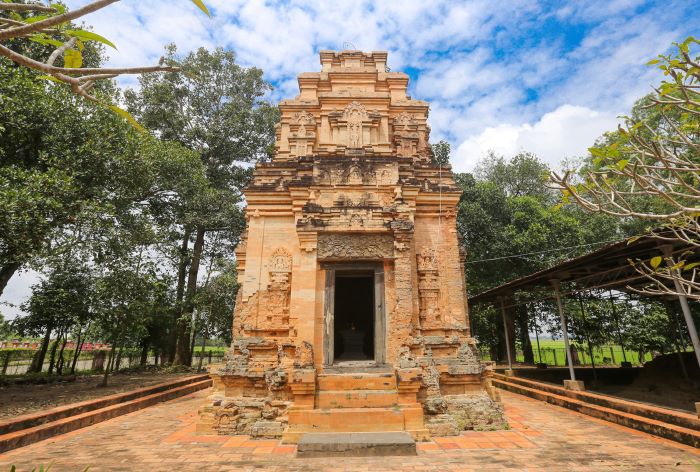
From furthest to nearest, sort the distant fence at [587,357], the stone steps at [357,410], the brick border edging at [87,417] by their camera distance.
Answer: the distant fence at [587,357] < the stone steps at [357,410] < the brick border edging at [87,417]

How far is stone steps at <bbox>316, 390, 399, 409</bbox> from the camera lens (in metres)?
6.91

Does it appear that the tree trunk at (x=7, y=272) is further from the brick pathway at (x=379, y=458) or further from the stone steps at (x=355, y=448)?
the stone steps at (x=355, y=448)

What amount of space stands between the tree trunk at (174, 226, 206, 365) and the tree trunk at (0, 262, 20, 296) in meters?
7.17

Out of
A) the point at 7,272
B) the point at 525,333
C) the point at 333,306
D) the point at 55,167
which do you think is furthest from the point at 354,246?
the point at 525,333

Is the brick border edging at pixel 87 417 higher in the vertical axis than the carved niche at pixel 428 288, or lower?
lower

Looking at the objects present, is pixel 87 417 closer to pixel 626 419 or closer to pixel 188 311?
pixel 626 419

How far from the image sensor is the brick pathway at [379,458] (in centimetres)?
552

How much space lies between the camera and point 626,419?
793cm

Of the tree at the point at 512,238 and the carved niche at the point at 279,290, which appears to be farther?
the tree at the point at 512,238

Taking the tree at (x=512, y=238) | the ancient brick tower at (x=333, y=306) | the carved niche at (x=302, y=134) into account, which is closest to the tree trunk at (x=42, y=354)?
the ancient brick tower at (x=333, y=306)

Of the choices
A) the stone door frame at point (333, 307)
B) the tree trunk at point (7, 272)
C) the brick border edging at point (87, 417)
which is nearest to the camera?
the brick border edging at point (87, 417)

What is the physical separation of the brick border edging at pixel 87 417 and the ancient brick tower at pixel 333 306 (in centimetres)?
296

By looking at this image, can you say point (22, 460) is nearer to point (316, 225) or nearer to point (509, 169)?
point (316, 225)

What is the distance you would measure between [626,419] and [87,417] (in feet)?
39.1
